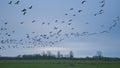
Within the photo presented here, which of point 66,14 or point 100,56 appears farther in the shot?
point 100,56

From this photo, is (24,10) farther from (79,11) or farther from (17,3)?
(79,11)

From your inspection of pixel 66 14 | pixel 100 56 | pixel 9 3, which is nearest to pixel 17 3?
pixel 9 3

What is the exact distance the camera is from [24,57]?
199625 millimetres

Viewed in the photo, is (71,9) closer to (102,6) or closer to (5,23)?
(102,6)

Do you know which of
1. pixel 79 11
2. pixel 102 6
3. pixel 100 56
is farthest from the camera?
pixel 100 56

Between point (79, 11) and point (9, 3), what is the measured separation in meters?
5.88

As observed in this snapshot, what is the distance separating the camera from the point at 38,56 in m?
200

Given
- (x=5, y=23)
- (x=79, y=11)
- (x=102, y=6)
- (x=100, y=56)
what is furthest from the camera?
(x=100, y=56)

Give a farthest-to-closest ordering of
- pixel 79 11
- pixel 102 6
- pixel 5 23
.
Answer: pixel 5 23, pixel 79 11, pixel 102 6

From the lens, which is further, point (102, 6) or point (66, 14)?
point (66, 14)

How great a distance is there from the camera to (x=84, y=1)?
2598 cm

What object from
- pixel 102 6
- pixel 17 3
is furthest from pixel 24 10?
pixel 102 6

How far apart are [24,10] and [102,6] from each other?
633 centimetres

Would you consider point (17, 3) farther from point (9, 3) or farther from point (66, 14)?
point (66, 14)
